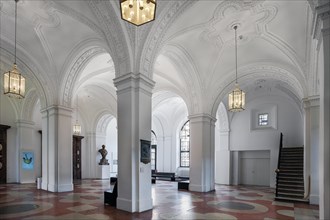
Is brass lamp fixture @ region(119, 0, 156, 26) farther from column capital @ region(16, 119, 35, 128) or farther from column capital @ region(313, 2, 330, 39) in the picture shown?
column capital @ region(16, 119, 35, 128)

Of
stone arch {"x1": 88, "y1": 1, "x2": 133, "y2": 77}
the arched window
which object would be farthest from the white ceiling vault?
the arched window

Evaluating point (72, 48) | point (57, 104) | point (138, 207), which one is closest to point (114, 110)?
point (57, 104)

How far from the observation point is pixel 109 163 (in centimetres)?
2003

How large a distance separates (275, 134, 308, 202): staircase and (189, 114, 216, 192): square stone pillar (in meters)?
2.86

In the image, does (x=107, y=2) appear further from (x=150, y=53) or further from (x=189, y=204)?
(x=189, y=204)

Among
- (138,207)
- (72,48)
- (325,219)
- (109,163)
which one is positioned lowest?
(109,163)

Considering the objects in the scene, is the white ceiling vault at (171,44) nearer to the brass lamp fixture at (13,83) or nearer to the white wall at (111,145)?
the brass lamp fixture at (13,83)

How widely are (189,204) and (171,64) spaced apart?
5799 mm

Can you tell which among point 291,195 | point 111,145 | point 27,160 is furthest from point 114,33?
point 111,145

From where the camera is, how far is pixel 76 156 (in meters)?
18.5

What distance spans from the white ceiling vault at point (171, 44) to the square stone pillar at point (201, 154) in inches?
21.6

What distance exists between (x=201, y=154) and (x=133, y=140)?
5.06 m

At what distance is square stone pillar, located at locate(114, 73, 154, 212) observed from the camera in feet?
22.2

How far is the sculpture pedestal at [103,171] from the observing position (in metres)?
18.8
